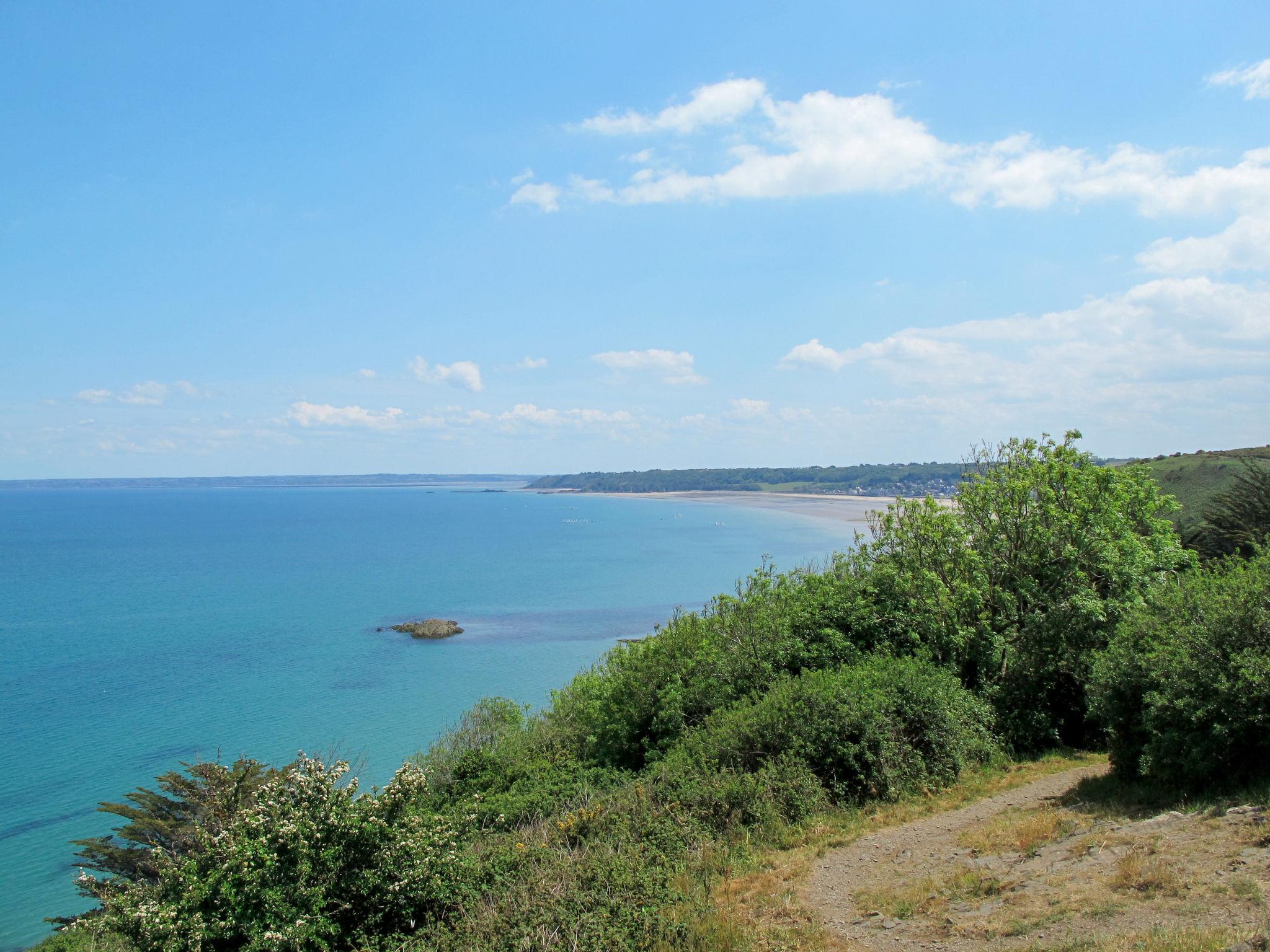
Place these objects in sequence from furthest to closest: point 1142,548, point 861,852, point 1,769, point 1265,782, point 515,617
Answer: point 515,617
point 1,769
point 1142,548
point 861,852
point 1265,782

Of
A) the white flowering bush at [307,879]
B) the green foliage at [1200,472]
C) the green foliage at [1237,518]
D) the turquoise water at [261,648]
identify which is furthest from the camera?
the green foliage at [1200,472]

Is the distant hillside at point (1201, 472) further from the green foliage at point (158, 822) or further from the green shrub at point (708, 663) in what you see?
the green foliage at point (158, 822)

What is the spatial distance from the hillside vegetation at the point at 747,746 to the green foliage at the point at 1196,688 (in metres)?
0.04

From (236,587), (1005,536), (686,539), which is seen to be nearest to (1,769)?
(1005,536)

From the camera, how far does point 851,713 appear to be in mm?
15375

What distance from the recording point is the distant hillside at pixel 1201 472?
63.5 m

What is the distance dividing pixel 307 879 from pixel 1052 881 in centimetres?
936

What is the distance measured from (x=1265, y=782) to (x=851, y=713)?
649 cm

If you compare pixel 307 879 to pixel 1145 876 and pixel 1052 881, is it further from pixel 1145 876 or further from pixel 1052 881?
pixel 1145 876

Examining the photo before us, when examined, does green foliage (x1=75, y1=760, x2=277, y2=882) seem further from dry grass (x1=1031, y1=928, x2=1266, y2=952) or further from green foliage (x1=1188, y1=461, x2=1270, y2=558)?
green foliage (x1=1188, y1=461, x2=1270, y2=558)

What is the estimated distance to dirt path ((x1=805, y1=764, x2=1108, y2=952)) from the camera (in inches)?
369

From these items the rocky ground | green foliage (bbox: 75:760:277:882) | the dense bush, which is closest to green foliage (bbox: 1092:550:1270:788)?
the rocky ground

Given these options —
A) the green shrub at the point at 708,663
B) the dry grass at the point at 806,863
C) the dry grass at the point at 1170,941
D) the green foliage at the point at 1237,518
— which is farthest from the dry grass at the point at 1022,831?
the green foliage at the point at 1237,518

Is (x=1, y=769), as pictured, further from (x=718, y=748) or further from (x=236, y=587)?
(x=236, y=587)
